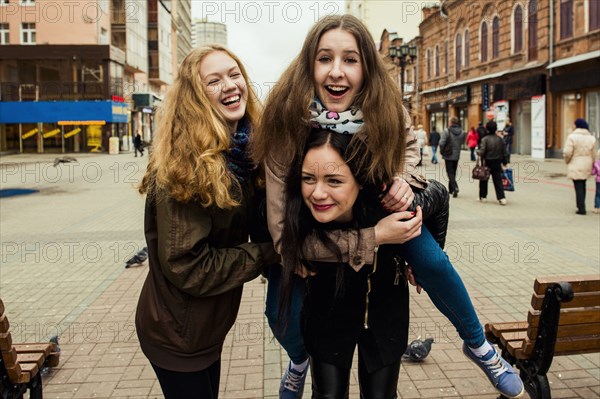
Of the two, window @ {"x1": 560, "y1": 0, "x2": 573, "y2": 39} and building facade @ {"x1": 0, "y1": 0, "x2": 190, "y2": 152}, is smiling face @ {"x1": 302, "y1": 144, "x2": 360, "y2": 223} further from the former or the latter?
building facade @ {"x1": 0, "y1": 0, "x2": 190, "y2": 152}

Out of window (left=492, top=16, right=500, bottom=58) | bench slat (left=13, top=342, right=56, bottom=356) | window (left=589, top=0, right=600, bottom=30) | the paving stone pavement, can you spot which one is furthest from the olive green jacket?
window (left=492, top=16, right=500, bottom=58)

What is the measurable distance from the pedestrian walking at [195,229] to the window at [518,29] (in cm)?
3059

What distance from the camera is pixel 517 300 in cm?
571

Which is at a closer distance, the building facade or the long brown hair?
the long brown hair

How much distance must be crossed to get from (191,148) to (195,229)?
323 mm

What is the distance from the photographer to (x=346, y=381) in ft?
8.32

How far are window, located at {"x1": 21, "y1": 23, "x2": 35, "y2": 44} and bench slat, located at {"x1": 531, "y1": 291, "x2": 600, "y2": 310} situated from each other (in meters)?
47.2

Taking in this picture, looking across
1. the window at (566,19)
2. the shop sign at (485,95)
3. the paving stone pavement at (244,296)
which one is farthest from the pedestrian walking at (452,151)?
the shop sign at (485,95)

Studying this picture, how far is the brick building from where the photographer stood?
24203mm

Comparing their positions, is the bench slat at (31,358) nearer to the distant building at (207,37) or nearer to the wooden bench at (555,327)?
the distant building at (207,37)

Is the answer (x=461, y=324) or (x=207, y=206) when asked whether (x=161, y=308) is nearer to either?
(x=207, y=206)

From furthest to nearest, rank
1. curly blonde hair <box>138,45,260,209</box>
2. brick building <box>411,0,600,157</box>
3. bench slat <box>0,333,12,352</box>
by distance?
brick building <box>411,0,600,157</box> < bench slat <box>0,333,12,352</box> < curly blonde hair <box>138,45,260,209</box>

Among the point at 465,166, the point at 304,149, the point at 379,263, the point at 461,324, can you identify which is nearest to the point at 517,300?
the point at 461,324

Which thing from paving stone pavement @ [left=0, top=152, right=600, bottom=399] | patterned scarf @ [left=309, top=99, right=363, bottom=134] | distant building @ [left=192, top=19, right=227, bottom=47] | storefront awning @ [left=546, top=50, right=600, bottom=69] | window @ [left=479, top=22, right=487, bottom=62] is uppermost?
window @ [left=479, top=22, right=487, bottom=62]
